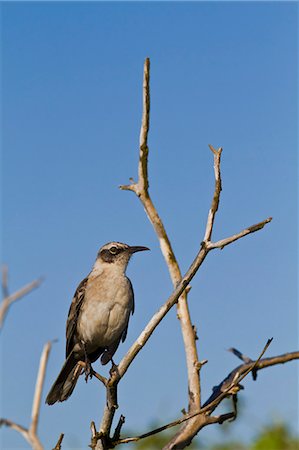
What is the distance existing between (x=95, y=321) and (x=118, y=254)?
852 mm

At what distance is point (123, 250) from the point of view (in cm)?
752

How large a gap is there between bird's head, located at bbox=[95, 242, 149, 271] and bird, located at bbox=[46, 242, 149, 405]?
0.03 m

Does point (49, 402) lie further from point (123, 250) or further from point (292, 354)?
point (292, 354)

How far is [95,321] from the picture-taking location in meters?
6.94

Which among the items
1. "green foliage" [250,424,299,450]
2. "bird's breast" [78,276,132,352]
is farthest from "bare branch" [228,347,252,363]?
"green foliage" [250,424,299,450]

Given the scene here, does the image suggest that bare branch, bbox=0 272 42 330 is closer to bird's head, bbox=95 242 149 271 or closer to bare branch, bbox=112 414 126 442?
bare branch, bbox=112 414 126 442

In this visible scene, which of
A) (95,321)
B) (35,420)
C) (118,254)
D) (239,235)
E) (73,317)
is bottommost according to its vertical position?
(35,420)

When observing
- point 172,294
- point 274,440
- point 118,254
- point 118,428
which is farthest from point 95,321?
point 274,440

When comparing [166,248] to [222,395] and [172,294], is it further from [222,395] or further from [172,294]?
[222,395]

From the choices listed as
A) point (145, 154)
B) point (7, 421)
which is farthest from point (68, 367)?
point (7, 421)

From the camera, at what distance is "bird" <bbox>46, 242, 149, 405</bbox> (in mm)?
6859

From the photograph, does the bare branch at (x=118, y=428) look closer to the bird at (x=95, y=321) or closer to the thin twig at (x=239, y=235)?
the thin twig at (x=239, y=235)

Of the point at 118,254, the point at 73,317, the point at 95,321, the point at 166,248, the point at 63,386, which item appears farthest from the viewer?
the point at 118,254

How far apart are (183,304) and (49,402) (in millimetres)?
2324
